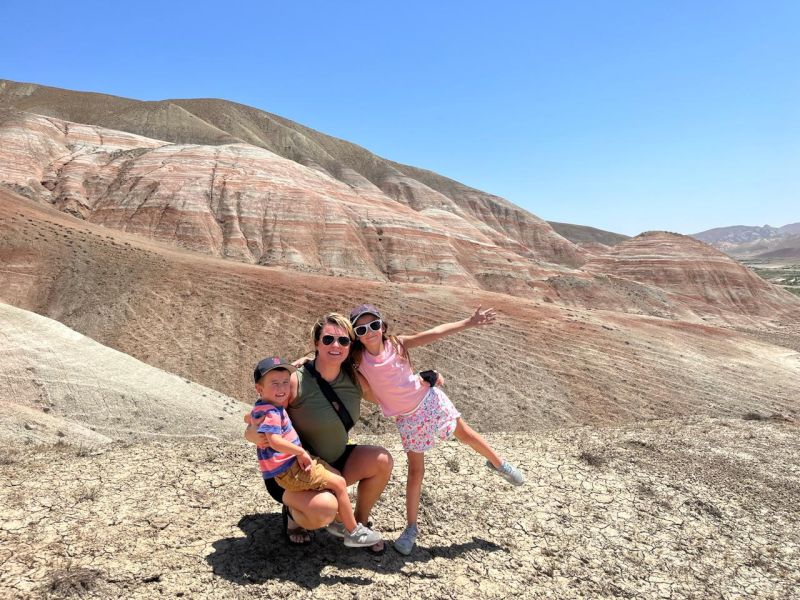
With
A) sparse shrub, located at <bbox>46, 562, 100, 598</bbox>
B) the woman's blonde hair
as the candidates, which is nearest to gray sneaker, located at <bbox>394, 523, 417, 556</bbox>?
the woman's blonde hair

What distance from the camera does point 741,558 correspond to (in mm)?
4523

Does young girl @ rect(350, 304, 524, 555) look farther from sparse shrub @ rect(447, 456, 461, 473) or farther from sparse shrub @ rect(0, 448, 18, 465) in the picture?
sparse shrub @ rect(0, 448, 18, 465)

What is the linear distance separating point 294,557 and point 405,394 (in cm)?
154

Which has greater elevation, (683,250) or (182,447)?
(683,250)

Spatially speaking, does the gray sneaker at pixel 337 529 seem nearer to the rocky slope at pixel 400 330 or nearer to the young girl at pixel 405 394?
the young girl at pixel 405 394

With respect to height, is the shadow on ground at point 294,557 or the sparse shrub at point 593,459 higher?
the sparse shrub at point 593,459

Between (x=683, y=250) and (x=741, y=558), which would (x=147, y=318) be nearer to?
(x=741, y=558)

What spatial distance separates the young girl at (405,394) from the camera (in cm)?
364

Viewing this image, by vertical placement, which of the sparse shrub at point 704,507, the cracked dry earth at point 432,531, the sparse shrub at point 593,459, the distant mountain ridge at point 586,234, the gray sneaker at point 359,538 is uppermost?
the distant mountain ridge at point 586,234

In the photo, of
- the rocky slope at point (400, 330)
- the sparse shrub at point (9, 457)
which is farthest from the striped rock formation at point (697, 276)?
the sparse shrub at point (9, 457)

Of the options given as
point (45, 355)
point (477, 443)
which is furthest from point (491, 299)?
point (477, 443)

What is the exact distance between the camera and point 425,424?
12.5 feet

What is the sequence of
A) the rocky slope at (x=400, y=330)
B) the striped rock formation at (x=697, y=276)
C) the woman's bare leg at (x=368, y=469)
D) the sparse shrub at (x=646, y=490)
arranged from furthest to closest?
1. the striped rock formation at (x=697, y=276)
2. the rocky slope at (x=400, y=330)
3. the sparse shrub at (x=646, y=490)
4. the woman's bare leg at (x=368, y=469)

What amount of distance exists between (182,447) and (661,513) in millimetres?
5551
